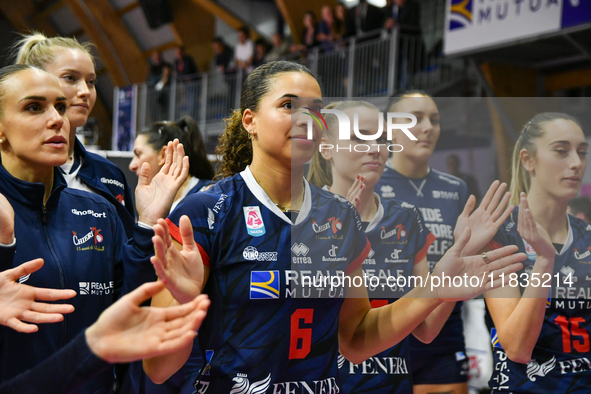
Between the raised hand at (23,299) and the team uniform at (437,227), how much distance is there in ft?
4.37

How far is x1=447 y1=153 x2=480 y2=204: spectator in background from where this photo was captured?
7.33 feet

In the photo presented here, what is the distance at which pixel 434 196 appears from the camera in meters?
2.59

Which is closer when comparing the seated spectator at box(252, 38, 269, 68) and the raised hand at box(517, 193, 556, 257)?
the raised hand at box(517, 193, 556, 257)

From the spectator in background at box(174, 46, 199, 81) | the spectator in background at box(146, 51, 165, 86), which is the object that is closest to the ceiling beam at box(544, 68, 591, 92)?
the spectator in background at box(174, 46, 199, 81)

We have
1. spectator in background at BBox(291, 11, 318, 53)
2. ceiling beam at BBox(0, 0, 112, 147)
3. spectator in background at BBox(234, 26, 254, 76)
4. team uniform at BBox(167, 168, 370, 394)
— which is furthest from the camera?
ceiling beam at BBox(0, 0, 112, 147)

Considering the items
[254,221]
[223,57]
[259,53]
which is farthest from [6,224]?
[223,57]

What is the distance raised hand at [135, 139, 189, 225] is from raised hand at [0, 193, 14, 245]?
504 mm

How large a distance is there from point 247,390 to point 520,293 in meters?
1.17

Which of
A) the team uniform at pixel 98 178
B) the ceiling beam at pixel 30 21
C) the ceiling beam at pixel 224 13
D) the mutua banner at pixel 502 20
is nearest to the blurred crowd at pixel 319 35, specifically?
the ceiling beam at pixel 224 13

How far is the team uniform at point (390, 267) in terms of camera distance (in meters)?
2.24

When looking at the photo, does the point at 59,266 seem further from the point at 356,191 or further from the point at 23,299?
the point at 356,191

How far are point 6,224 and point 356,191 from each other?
122 cm

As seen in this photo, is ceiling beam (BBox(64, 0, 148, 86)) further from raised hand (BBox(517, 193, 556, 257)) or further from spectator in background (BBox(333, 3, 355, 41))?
raised hand (BBox(517, 193, 556, 257))

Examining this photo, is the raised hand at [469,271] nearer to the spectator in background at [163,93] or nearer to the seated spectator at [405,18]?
the seated spectator at [405,18]
